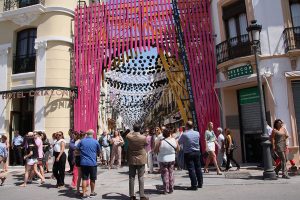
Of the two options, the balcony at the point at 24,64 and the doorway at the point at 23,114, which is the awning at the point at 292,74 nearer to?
the balcony at the point at 24,64

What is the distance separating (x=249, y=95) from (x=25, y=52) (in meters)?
11.8

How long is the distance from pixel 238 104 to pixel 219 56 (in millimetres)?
2352

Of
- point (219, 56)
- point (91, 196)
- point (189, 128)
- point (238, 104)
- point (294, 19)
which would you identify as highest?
point (294, 19)

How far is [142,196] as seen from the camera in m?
7.39

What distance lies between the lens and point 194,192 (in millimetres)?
8172

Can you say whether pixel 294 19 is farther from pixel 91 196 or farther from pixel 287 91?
pixel 91 196

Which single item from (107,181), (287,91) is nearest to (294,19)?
(287,91)

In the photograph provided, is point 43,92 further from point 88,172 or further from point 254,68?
point 254,68

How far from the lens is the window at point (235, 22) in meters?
14.0

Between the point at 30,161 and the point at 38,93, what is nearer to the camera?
the point at 30,161

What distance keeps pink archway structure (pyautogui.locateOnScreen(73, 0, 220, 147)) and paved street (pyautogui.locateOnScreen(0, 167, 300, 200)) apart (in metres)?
5.32

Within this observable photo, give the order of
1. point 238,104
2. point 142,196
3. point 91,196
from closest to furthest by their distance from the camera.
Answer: point 142,196 < point 91,196 < point 238,104

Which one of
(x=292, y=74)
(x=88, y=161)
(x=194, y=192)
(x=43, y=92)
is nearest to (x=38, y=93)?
(x=43, y=92)

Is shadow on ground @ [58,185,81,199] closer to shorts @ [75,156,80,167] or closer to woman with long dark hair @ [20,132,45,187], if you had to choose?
shorts @ [75,156,80,167]
